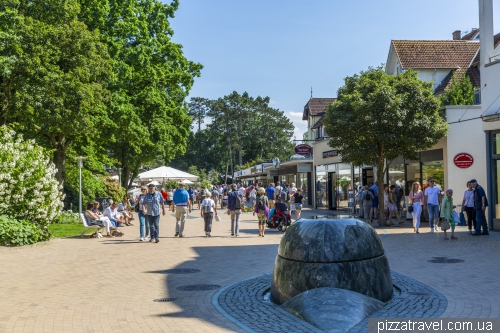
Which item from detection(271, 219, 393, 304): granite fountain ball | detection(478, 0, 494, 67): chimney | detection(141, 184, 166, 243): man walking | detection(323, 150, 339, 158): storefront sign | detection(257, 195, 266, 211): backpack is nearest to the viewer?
detection(271, 219, 393, 304): granite fountain ball

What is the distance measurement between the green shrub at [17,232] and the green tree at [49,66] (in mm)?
6267

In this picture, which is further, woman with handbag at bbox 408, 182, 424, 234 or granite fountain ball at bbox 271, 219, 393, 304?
woman with handbag at bbox 408, 182, 424, 234

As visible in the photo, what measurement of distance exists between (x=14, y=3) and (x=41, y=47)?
234 cm

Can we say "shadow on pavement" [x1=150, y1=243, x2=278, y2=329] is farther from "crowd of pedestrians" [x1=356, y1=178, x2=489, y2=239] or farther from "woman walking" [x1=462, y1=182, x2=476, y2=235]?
"woman walking" [x1=462, y1=182, x2=476, y2=235]

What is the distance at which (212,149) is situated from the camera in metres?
101

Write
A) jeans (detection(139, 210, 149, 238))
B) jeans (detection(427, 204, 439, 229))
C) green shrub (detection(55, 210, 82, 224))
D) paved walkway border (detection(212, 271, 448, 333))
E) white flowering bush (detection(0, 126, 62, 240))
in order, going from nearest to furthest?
paved walkway border (detection(212, 271, 448, 333))
white flowering bush (detection(0, 126, 62, 240))
jeans (detection(139, 210, 149, 238))
jeans (detection(427, 204, 439, 229))
green shrub (detection(55, 210, 82, 224))

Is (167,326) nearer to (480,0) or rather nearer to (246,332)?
(246,332)

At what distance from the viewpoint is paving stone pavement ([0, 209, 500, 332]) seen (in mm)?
7113

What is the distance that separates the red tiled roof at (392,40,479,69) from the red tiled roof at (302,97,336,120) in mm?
25200

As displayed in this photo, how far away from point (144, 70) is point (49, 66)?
337 inches

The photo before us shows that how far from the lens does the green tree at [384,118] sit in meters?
20.8

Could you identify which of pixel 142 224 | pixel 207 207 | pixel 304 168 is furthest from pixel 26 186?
pixel 304 168

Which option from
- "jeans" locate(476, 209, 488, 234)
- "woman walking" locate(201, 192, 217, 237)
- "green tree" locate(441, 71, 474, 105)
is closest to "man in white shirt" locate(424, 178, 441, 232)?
"jeans" locate(476, 209, 488, 234)

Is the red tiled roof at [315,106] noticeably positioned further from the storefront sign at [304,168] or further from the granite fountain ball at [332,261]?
the granite fountain ball at [332,261]
